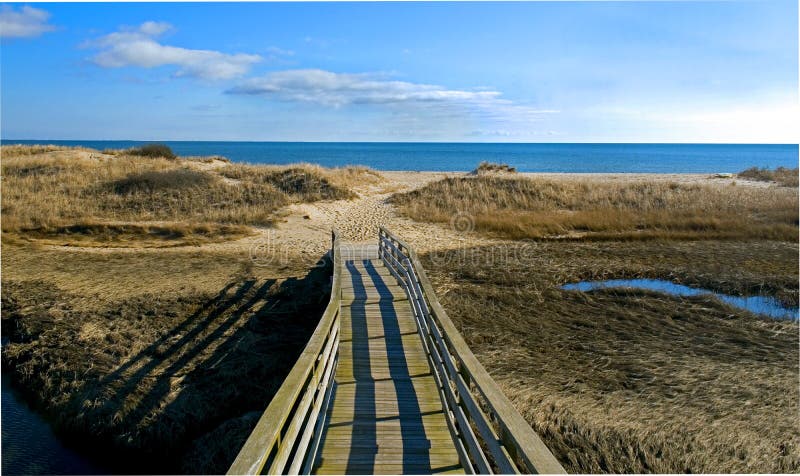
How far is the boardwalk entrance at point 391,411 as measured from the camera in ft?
14.2

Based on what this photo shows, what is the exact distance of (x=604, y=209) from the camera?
28703mm

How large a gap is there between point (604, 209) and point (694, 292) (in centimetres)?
1320

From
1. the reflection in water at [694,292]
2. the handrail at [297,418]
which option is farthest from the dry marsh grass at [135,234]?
the handrail at [297,418]

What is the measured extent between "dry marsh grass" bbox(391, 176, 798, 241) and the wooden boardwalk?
14.2 m

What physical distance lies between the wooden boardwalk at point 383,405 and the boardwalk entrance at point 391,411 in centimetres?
1

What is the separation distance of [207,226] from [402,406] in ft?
61.6

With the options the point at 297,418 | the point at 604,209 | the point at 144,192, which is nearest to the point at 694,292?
the point at 604,209

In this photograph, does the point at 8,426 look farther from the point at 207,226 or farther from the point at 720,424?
the point at 207,226

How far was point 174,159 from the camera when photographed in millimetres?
42219

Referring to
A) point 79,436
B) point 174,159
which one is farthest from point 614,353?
point 174,159

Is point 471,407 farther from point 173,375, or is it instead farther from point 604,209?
point 604,209

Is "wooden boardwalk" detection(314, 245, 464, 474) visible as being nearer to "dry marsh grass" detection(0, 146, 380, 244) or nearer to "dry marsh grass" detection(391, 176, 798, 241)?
"dry marsh grass" detection(391, 176, 798, 241)

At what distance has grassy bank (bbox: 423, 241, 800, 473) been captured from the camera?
811 cm

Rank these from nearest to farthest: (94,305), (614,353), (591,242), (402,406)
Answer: (402,406), (614,353), (94,305), (591,242)
